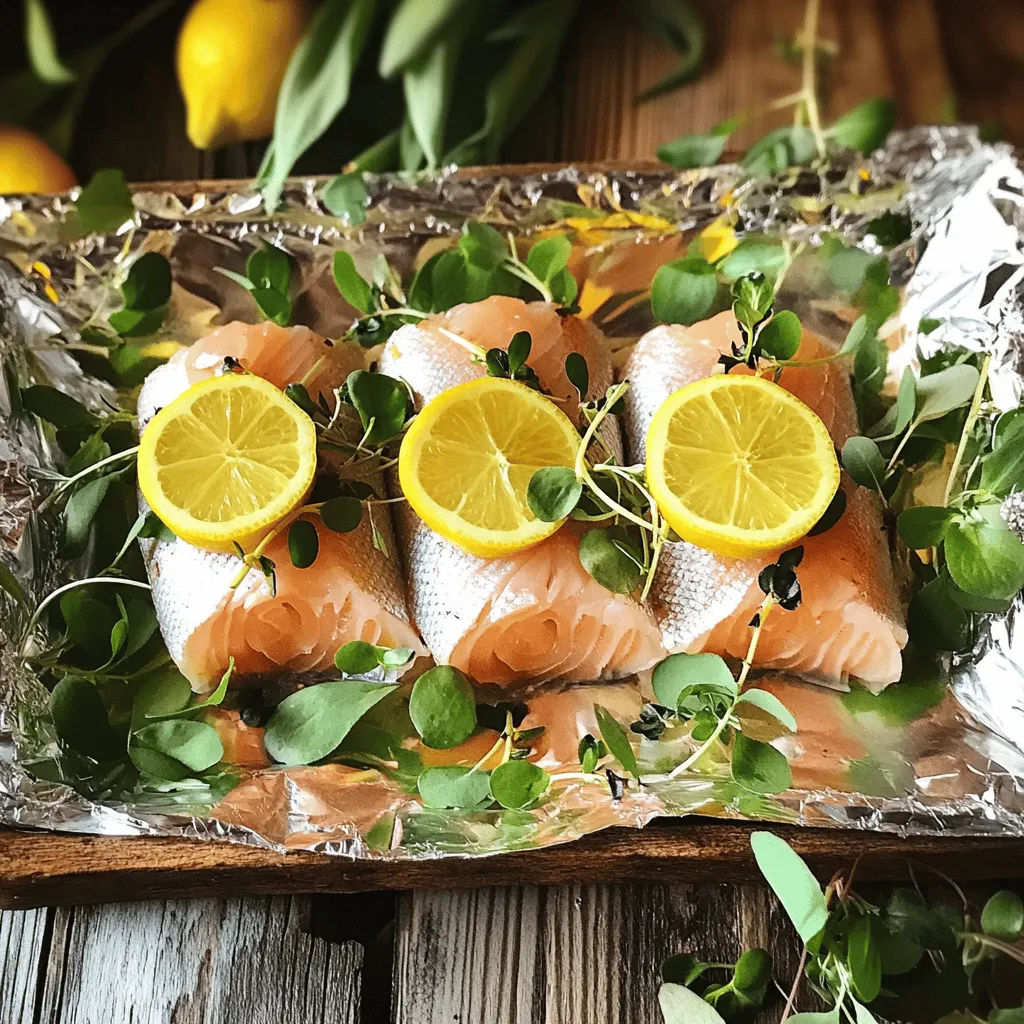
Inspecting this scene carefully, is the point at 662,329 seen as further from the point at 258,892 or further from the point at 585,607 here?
the point at 258,892

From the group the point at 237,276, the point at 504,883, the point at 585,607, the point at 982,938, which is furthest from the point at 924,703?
the point at 237,276

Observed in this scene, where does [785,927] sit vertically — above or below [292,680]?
below

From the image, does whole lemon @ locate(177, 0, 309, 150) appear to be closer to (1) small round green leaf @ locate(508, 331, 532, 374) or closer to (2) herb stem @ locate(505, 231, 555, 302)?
(2) herb stem @ locate(505, 231, 555, 302)

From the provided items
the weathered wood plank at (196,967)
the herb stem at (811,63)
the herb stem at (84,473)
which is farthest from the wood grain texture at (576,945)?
the herb stem at (811,63)

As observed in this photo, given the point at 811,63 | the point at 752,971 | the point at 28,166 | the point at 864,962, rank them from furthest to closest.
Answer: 1. the point at 811,63
2. the point at 28,166
3. the point at 752,971
4. the point at 864,962

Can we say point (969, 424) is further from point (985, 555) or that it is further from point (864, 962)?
point (864, 962)

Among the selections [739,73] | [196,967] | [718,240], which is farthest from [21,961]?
[739,73]
